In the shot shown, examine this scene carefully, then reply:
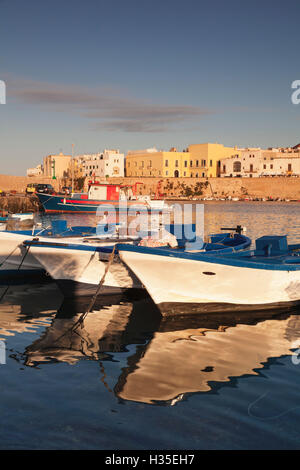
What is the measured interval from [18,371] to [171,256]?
374cm

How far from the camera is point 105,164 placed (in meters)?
109

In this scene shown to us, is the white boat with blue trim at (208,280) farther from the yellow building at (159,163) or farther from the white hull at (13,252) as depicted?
the yellow building at (159,163)

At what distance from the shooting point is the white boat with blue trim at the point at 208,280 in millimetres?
8953

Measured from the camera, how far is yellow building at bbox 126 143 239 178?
107m

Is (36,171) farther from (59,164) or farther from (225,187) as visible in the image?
(225,187)

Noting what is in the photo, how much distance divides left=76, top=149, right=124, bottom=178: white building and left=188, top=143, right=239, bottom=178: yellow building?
1847cm

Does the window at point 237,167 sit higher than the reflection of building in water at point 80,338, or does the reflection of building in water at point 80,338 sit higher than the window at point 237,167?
the window at point 237,167

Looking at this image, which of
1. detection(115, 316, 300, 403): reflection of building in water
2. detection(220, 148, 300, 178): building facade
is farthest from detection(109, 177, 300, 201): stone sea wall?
detection(115, 316, 300, 403): reflection of building in water

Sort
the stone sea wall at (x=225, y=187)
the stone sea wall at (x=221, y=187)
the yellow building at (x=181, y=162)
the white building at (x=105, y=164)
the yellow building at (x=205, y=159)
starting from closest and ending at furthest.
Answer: the stone sea wall at (x=225, y=187) < the stone sea wall at (x=221, y=187) < the yellow building at (x=181, y=162) < the yellow building at (x=205, y=159) < the white building at (x=105, y=164)

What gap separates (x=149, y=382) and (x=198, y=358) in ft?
4.25

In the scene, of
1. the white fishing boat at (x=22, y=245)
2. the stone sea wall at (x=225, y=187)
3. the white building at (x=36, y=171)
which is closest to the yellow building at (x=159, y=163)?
the stone sea wall at (x=225, y=187)

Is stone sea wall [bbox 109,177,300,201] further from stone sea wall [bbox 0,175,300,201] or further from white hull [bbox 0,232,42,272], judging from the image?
white hull [bbox 0,232,42,272]

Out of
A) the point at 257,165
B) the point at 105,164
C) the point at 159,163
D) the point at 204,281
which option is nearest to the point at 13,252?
the point at 204,281
